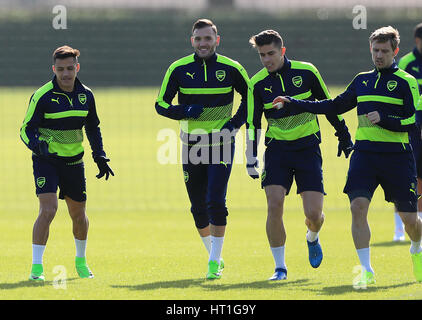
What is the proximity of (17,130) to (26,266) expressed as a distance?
22.6 m

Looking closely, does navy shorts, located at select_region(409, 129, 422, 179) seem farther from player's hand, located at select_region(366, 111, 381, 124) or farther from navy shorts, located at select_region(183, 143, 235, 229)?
player's hand, located at select_region(366, 111, 381, 124)

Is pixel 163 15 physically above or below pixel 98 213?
above

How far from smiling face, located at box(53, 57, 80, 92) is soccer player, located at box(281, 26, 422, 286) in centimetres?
277

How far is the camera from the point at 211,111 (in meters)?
9.95

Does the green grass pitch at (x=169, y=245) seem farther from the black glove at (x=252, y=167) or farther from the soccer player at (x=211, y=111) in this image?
Answer: the black glove at (x=252, y=167)

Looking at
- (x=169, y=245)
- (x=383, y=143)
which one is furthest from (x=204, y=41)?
(x=169, y=245)

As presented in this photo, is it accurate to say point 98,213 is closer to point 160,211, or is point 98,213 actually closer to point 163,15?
point 160,211

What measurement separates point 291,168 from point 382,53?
1.55 metres

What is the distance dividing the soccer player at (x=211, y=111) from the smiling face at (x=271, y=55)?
1.24ft

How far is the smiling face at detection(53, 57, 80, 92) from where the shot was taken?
958cm

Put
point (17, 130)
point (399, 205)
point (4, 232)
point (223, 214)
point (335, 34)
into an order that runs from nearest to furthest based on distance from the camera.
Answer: point (399, 205)
point (223, 214)
point (4, 232)
point (17, 130)
point (335, 34)

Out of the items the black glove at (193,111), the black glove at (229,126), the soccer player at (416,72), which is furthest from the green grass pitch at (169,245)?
the black glove at (193,111)

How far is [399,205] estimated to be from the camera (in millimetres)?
9211
